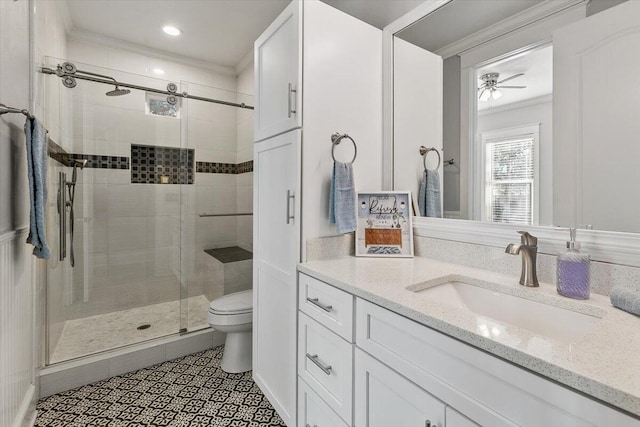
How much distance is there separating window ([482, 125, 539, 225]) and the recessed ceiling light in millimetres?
2815

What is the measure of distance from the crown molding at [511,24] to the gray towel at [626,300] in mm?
950

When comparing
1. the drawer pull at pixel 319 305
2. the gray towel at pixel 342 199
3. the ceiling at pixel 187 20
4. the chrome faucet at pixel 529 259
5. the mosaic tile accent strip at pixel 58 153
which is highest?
the ceiling at pixel 187 20

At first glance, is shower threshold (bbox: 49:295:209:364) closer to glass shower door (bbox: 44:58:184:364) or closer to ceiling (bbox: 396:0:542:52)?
glass shower door (bbox: 44:58:184:364)

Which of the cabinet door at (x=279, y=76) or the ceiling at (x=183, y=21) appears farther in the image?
the ceiling at (x=183, y=21)

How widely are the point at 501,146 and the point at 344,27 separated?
968mm

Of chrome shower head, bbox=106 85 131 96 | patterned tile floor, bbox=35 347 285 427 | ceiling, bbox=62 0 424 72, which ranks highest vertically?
ceiling, bbox=62 0 424 72

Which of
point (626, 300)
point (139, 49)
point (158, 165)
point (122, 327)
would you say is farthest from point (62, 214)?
point (626, 300)

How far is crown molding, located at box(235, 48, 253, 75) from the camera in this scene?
3.19 m

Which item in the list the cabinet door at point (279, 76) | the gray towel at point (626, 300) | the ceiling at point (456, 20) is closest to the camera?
the gray towel at point (626, 300)

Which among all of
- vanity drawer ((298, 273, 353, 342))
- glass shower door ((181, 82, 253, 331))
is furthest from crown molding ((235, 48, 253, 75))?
vanity drawer ((298, 273, 353, 342))

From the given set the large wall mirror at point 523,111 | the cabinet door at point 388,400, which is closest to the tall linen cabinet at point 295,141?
the large wall mirror at point 523,111

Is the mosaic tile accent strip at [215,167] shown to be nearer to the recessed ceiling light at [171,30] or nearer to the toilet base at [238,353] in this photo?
the recessed ceiling light at [171,30]

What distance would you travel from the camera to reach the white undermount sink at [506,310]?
880mm

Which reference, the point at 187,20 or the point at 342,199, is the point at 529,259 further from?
the point at 187,20
